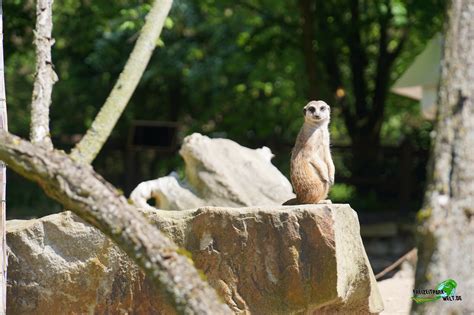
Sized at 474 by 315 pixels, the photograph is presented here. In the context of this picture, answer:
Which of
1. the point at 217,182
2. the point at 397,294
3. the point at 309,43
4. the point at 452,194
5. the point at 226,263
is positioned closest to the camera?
the point at 452,194

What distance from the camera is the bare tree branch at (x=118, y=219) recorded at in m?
3.59

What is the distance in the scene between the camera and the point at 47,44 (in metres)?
6.56

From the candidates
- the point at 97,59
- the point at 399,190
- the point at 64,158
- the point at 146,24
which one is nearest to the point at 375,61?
the point at 399,190

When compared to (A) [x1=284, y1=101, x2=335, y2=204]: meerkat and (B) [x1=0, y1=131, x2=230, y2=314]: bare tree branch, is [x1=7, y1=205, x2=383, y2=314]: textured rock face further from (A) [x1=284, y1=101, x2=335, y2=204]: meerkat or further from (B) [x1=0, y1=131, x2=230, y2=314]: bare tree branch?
(B) [x1=0, y1=131, x2=230, y2=314]: bare tree branch

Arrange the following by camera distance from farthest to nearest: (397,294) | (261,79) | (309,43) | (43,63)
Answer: (261,79)
(309,43)
(397,294)
(43,63)

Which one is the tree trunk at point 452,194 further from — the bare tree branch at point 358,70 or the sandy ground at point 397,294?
the bare tree branch at point 358,70

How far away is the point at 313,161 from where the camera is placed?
6637 millimetres

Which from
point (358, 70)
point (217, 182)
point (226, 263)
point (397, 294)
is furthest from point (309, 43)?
point (226, 263)

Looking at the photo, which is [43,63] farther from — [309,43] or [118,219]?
[309,43]

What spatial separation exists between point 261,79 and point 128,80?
7044 mm

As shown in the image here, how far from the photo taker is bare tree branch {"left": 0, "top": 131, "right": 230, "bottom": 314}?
11.8ft

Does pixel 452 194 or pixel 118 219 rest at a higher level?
pixel 452 194

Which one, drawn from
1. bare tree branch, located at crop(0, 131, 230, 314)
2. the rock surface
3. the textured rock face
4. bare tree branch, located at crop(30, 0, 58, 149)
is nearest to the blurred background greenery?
the rock surface

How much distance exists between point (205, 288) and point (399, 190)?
1133cm
